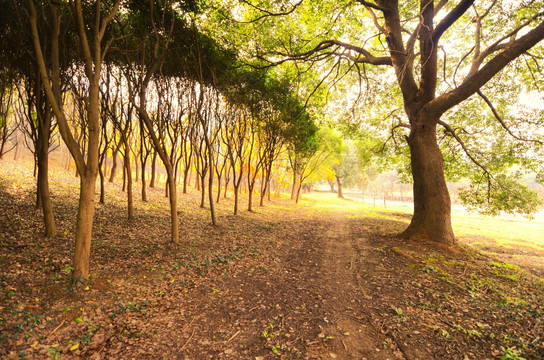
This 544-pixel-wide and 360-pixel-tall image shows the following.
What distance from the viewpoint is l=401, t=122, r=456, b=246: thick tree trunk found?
8578 mm

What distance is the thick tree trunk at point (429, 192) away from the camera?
28.1ft

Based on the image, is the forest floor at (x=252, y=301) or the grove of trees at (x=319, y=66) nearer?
the forest floor at (x=252, y=301)

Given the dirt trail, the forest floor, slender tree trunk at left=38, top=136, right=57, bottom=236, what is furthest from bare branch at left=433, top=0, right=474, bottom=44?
slender tree trunk at left=38, top=136, right=57, bottom=236

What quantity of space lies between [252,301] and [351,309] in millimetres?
2124

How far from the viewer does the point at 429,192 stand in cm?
877

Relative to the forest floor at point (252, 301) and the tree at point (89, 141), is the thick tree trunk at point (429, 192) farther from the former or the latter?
the tree at point (89, 141)

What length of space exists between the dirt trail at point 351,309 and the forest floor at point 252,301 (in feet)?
0.09

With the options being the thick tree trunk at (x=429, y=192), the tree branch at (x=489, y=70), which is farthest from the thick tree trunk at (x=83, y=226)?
the tree branch at (x=489, y=70)

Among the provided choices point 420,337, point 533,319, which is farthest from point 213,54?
point 533,319

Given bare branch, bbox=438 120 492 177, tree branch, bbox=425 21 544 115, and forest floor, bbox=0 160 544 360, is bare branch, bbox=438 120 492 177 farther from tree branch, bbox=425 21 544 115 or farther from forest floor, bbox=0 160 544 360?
forest floor, bbox=0 160 544 360

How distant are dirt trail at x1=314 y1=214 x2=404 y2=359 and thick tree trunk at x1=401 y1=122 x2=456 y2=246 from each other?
7.55ft

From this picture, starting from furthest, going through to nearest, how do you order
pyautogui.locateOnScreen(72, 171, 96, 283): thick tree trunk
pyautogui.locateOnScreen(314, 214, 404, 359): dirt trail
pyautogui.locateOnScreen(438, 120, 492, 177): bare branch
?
pyautogui.locateOnScreen(438, 120, 492, 177): bare branch < pyautogui.locateOnScreen(72, 171, 96, 283): thick tree trunk < pyautogui.locateOnScreen(314, 214, 404, 359): dirt trail

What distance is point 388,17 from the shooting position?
932cm

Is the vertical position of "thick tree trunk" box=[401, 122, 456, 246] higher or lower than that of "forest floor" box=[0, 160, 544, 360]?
higher
